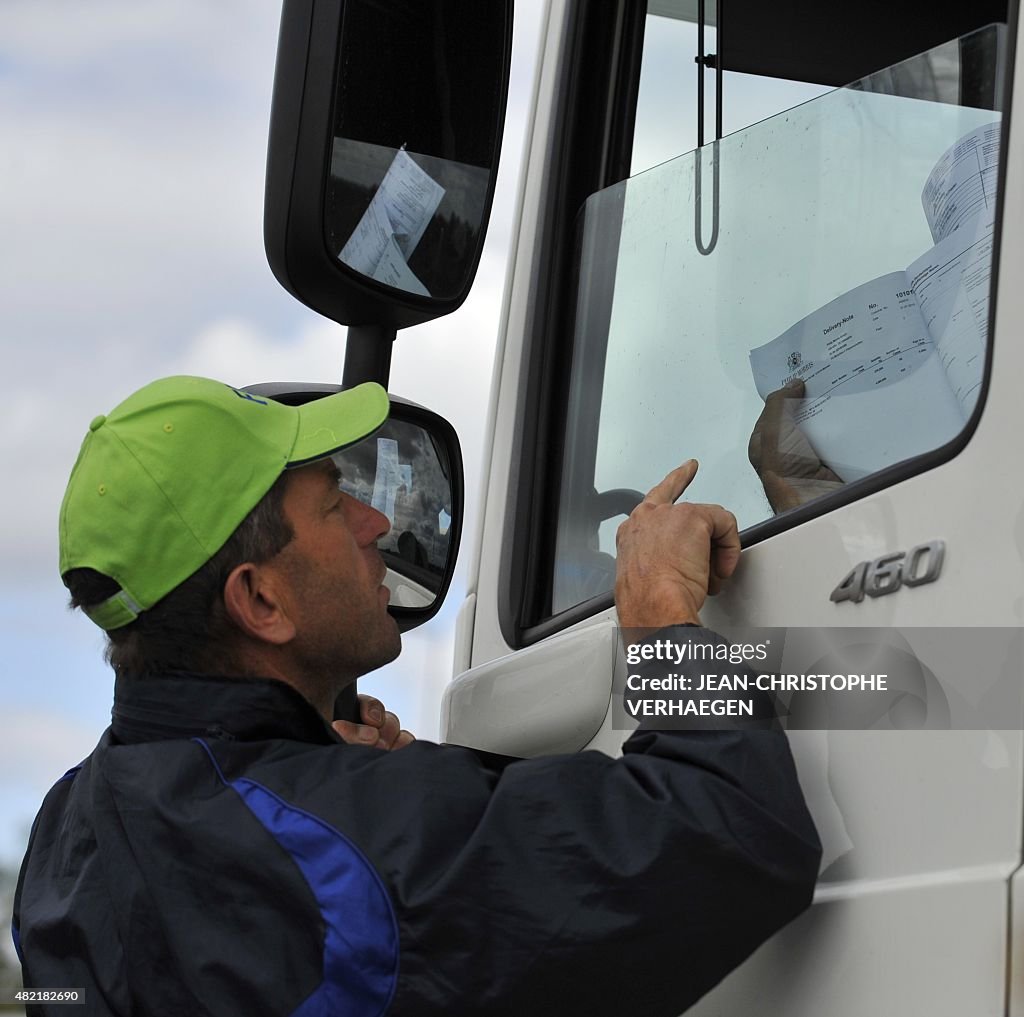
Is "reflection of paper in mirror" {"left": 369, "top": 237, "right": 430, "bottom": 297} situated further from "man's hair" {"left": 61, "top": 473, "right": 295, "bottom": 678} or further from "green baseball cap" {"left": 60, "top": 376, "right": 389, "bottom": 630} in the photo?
"man's hair" {"left": 61, "top": 473, "right": 295, "bottom": 678}

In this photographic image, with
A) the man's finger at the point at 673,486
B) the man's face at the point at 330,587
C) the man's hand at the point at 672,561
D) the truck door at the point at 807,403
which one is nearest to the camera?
the truck door at the point at 807,403

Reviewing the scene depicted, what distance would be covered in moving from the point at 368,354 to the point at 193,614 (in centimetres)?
52

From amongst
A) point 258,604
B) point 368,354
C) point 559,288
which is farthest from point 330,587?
point 559,288

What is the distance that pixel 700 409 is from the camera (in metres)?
2.01

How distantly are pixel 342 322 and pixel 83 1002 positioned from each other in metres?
1.04

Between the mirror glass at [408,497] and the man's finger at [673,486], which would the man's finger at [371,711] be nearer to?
the mirror glass at [408,497]

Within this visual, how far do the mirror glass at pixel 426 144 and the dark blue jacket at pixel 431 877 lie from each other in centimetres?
80

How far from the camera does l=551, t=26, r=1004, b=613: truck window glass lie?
5.40 feet

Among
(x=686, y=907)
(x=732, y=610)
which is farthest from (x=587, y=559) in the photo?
(x=686, y=907)

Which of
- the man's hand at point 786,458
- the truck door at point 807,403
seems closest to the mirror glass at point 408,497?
the truck door at point 807,403

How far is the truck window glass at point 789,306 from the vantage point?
5.40 feet

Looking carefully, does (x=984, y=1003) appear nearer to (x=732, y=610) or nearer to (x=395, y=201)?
(x=732, y=610)

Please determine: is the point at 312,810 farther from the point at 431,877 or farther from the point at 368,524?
the point at 368,524

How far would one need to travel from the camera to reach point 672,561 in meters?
1.73
